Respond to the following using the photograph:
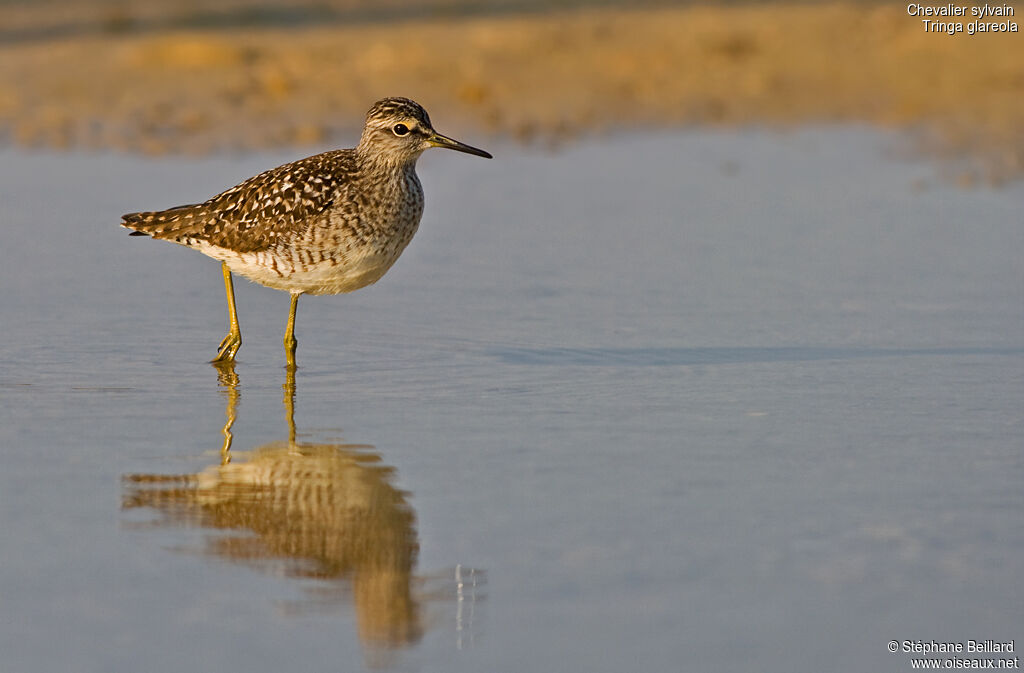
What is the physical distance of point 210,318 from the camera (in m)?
10.1

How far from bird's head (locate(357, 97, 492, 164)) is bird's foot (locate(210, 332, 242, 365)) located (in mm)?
1385

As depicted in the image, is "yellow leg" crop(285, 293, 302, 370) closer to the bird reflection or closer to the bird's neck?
the bird's neck

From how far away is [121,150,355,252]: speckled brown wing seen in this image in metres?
9.33

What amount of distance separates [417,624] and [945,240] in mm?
7089

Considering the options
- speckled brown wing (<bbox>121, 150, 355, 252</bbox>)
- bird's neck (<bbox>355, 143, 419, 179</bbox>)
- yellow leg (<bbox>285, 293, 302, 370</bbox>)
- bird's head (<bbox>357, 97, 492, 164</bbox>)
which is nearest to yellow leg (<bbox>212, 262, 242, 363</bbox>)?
yellow leg (<bbox>285, 293, 302, 370</bbox>)

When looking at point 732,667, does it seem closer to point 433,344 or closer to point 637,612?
point 637,612

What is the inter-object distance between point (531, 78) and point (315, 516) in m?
11.2

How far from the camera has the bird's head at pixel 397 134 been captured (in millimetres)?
9656

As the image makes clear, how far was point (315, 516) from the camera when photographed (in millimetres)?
6613

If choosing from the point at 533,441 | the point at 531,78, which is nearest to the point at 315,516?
the point at 533,441

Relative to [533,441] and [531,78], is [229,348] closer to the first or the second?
[533,441]

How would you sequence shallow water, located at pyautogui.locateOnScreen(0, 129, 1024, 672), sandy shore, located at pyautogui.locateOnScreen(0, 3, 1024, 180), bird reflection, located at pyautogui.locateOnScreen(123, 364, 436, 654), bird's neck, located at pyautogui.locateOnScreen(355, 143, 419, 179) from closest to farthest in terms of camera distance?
shallow water, located at pyautogui.locateOnScreen(0, 129, 1024, 672)
bird reflection, located at pyautogui.locateOnScreen(123, 364, 436, 654)
bird's neck, located at pyautogui.locateOnScreen(355, 143, 419, 179)
sandy shore, located at pyautogui.locateOnScreen(0, 3, 1024, 180)

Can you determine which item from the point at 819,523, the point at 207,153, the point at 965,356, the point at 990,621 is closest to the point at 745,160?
the point at 207,153

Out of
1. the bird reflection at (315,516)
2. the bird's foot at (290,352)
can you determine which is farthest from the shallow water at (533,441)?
the bird's foot at (290,352)
